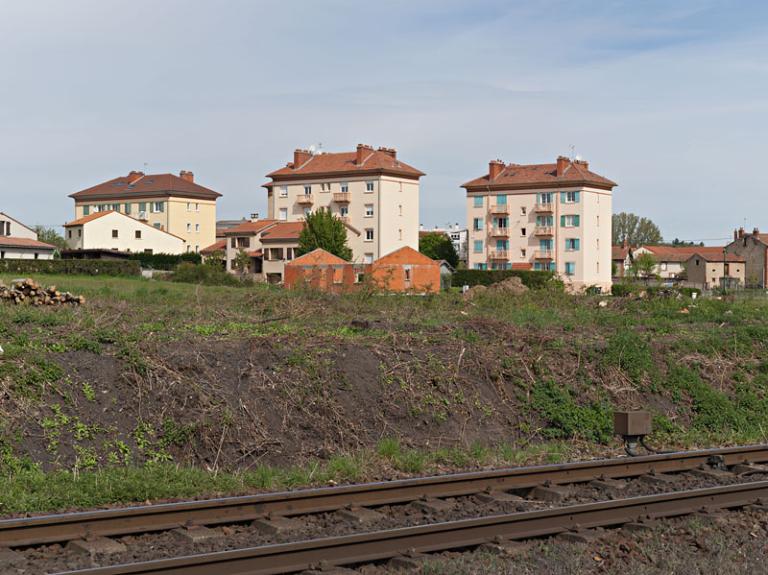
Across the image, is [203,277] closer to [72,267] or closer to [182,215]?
[72,267]

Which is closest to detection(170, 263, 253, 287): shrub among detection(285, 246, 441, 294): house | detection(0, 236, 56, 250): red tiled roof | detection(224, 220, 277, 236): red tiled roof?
detection(285, 246, 441, 294): house

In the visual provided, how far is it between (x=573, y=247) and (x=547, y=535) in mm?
102039

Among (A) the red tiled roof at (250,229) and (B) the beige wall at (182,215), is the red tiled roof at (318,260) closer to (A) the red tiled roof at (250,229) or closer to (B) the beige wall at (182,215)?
(A) the red tiled roof at (250,229)

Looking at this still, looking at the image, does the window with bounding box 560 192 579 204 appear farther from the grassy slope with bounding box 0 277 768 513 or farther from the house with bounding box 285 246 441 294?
the grassy slope with bounding box 0 277 768 513

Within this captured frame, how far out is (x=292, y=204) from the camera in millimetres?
112562

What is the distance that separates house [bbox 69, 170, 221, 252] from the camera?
408 ft

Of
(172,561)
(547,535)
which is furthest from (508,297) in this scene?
(172,561)

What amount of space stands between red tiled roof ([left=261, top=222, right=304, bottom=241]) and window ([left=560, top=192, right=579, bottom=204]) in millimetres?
31160

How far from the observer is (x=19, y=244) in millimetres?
90812

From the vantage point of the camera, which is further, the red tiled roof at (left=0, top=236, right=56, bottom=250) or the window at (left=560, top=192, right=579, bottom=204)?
the window at (left=560, top=192, right=579, bottom=204)

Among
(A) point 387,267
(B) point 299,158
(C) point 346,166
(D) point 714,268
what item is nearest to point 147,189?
(B) point 299,158

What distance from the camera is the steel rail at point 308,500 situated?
28.4 feet

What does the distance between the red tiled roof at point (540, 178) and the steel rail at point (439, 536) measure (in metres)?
99.7

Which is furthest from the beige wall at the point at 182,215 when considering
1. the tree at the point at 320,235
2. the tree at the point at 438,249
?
the tree at the point at 320,235
